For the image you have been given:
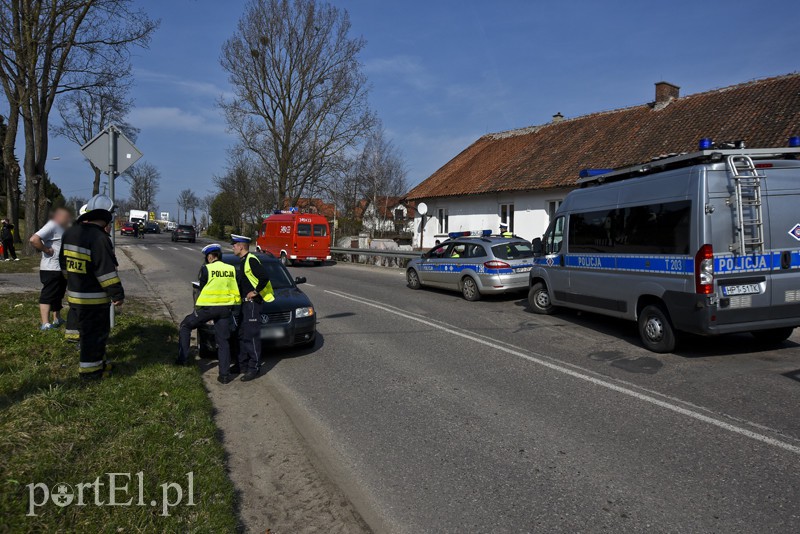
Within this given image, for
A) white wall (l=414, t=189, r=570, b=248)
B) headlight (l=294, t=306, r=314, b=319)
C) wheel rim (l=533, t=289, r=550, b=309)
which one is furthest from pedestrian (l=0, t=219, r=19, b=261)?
wheel rim (l=533, t=289, r=550, b=309)

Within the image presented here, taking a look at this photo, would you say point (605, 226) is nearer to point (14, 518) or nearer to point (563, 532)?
point (563, 532)

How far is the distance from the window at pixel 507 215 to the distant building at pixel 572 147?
0.16ft

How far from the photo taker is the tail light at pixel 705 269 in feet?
21.6

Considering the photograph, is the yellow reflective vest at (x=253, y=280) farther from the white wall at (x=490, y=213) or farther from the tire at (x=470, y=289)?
the white wall at (x=490, y=213)

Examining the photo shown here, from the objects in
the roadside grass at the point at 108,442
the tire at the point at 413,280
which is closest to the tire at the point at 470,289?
the tire at the point at 413,280

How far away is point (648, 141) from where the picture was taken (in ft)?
65.2

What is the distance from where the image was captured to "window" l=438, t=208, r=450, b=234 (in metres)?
28.7

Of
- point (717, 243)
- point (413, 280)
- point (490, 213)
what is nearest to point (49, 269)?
point (717, 243)

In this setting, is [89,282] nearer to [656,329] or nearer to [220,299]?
[220,299]

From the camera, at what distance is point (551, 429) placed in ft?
15.2

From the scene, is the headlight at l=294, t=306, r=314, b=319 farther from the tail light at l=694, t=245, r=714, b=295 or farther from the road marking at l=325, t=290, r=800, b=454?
the tail light at l=694, t=245, r=714, b=295

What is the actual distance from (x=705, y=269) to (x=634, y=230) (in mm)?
1379

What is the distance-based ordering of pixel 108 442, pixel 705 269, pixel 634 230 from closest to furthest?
1. pixel 108 442
2. pixel 705 269
3. pixel 634 230

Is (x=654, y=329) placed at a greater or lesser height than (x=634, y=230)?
lesser
